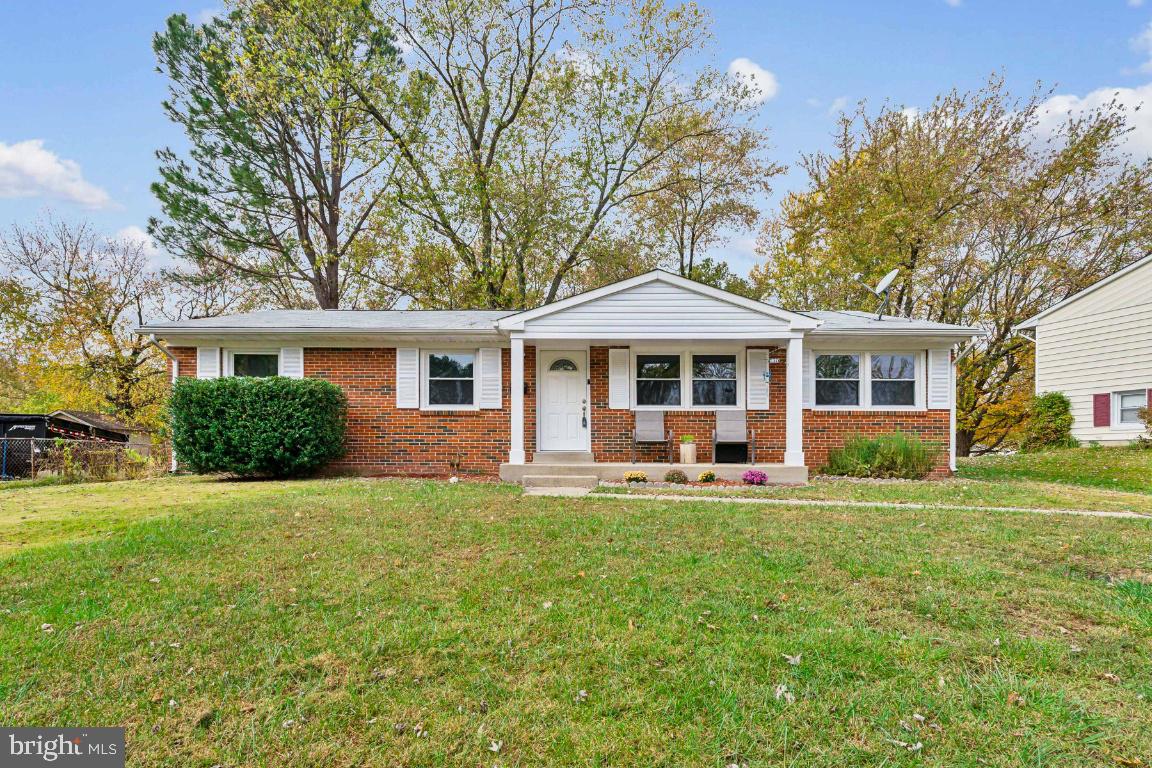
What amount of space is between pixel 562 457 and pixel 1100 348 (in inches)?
594

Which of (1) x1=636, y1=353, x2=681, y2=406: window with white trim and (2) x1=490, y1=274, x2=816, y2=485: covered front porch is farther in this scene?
(1) x1=636, y1=353, x2=681, y2=406: window with white trim

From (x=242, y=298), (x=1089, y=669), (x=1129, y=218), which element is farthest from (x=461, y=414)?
(x=1129, y=218)

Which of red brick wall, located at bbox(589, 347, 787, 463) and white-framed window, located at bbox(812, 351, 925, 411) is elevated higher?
white-framed window, located at bbox(812, 351, 925, 411)

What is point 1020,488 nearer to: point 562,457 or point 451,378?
point 562,457

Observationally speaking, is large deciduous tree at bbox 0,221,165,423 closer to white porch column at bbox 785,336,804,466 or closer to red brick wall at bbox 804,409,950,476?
white porch column at bbox 785,336,804,466

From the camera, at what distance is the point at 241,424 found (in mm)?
9734

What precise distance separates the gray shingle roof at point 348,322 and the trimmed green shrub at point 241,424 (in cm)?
149

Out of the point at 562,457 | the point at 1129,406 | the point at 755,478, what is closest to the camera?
the point at 755,478

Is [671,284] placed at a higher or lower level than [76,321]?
lower

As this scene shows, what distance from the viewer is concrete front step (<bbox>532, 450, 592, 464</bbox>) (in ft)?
36.9

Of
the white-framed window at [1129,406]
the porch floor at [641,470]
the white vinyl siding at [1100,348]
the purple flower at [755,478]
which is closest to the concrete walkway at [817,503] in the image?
the porch floor at [641,470]

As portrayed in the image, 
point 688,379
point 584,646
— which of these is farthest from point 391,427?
point 584,646

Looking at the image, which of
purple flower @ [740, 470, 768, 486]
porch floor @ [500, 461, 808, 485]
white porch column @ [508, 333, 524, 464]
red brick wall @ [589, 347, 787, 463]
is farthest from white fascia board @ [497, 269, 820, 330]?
purple flower @ [740, 470, 768, 486]

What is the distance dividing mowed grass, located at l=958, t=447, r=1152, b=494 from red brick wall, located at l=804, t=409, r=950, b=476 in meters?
1.13
